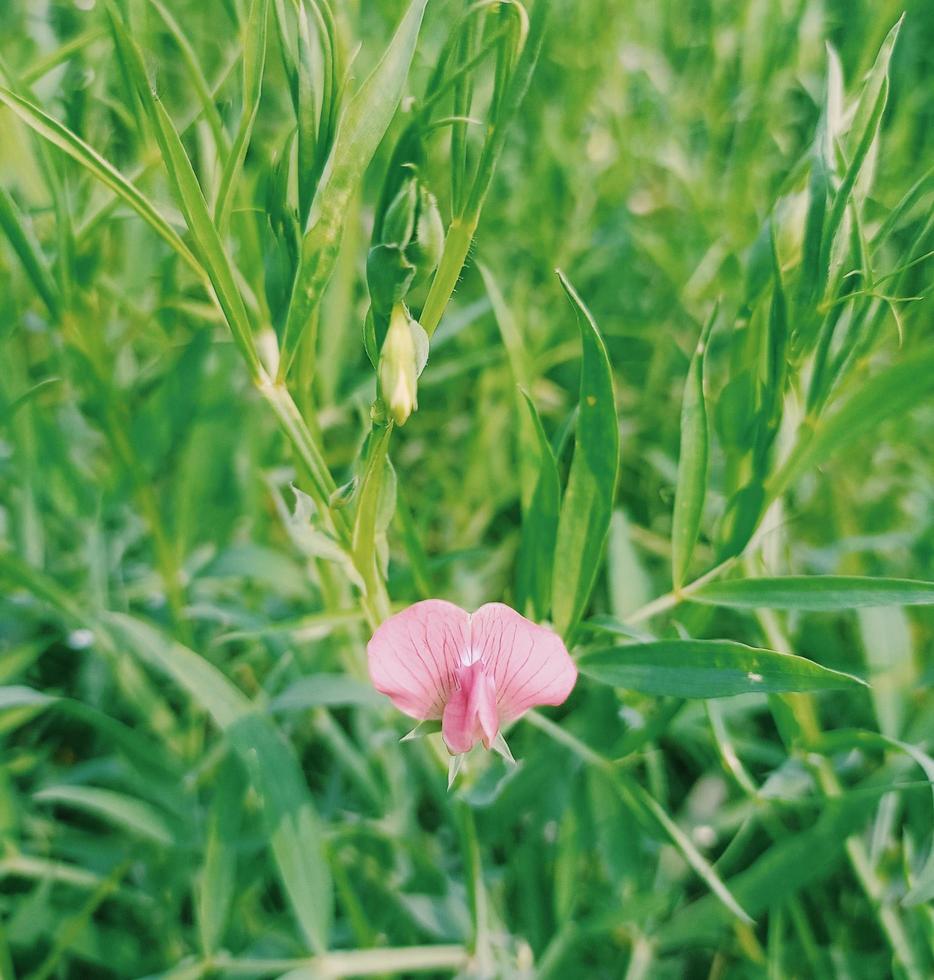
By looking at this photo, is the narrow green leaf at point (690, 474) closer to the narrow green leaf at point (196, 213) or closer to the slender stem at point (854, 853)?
the slender stem at point (854, 853)

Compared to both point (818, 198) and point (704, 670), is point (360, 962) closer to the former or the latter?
point (704, 670)

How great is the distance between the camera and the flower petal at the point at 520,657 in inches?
19.0

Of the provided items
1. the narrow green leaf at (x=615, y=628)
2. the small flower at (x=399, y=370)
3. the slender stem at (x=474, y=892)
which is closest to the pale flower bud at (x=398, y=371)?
the small flower at (x=399, y=370)

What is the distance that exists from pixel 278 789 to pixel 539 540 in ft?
0.86

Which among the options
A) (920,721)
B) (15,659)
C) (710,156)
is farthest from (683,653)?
(710,156)

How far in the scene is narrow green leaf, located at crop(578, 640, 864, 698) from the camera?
0.51 metres

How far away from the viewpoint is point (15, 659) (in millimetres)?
891

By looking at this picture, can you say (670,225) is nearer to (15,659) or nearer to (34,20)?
(34,20)

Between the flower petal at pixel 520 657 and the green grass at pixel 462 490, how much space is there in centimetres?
9

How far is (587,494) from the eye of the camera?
0.61 m

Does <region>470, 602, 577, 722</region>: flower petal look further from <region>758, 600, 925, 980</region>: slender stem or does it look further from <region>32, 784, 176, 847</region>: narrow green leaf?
<region>32, 784, 176, 847</region>: narrow green leaf

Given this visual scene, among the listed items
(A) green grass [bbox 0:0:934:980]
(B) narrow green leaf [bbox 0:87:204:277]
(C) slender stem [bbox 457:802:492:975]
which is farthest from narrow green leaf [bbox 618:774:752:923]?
(B) narrow green leaf [bbox 0:87:204:277]

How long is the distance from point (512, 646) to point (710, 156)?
1034 mm

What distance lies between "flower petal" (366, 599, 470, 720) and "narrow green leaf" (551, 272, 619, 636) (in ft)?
0.46
